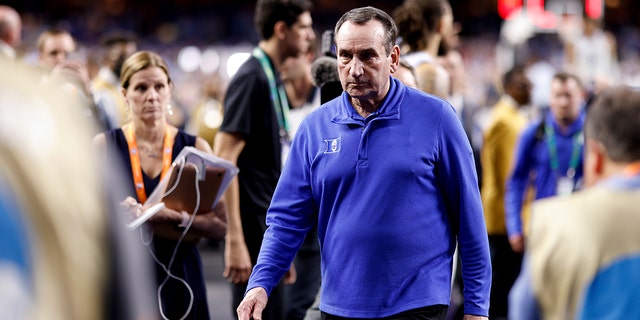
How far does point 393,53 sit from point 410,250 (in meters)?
0.87

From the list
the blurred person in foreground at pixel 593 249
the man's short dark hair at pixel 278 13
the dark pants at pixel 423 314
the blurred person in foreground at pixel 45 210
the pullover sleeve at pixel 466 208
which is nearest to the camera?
the blurred person in foreground at pixel 45 210

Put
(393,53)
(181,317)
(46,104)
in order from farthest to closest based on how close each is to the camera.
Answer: (181,317)
(393,53)
(46,104)

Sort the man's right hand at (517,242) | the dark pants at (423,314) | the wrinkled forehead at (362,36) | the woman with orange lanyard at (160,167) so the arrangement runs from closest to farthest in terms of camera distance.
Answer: the dark pants at (423,314) → the wrinkled forehead at (362,36) → the woman with orange lanyard at (160,167) → the man's right hand at (517,242)

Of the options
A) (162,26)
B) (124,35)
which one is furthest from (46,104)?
(162,26)

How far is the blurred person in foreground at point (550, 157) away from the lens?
809 cm

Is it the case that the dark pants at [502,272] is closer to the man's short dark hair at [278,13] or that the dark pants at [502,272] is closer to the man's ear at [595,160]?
the man's short dark hair at [278,13]

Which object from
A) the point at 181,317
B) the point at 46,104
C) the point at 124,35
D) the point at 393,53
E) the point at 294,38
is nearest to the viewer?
the point at 46,104

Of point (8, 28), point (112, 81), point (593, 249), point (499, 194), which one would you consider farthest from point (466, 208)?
point (112, 81)

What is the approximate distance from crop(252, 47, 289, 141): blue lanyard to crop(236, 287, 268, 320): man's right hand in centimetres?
192

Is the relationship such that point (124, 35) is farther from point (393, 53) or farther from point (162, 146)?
point (393, 53)

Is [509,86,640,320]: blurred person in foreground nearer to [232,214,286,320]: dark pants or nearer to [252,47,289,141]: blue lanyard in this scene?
[232,214,286,320]: dark pants

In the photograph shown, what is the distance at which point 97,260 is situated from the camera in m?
1.42

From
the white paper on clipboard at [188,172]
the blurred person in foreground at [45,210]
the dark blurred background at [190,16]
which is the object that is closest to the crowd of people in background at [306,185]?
the blurred person in foreground at [45,210]

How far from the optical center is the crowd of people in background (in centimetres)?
145
